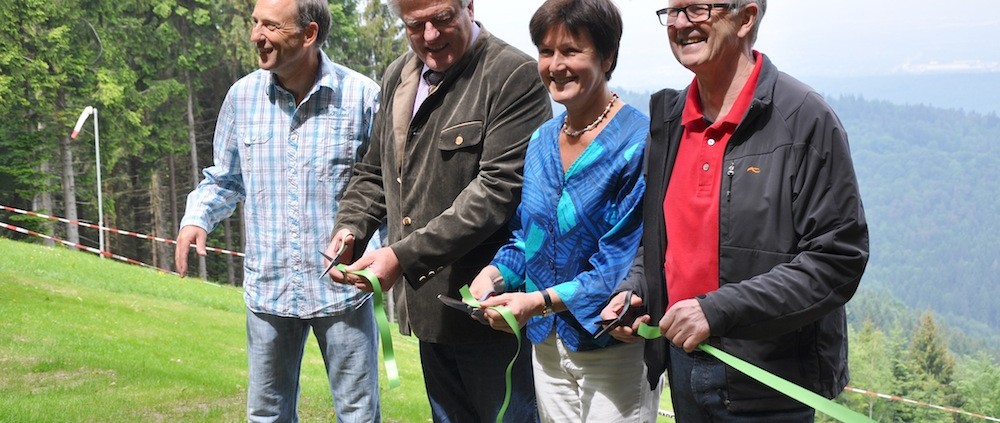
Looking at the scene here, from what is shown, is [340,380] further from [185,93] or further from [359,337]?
[185,93]

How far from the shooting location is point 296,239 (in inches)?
135

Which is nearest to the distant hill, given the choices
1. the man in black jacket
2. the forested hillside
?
the forested hillside

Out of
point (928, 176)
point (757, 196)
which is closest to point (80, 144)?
point (757, 196)

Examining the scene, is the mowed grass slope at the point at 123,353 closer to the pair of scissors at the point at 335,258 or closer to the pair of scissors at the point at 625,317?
the pair of scissors at the point at 335,258

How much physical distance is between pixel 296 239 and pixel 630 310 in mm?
1467

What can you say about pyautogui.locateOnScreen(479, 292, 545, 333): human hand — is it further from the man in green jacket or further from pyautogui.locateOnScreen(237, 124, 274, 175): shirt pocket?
pyautogui.locateOnScreen(237, 124, 274, 175): shirt pocket

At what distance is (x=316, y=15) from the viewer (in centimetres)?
341

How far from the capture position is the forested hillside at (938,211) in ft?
355

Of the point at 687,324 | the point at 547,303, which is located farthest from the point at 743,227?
the point at 547,303

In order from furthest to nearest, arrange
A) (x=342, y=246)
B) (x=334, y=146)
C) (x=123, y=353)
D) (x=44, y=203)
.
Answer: (x=44, y=203) < (x=123, y=353) < (x=334, y=146) < (x=342, y=246)

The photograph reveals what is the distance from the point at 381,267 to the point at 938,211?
425 ft

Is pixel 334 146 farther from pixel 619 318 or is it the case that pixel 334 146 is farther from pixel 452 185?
pixel 619 318

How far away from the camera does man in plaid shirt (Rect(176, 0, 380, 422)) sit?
11.1 feet

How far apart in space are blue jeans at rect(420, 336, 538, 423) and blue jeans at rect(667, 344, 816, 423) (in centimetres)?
77
